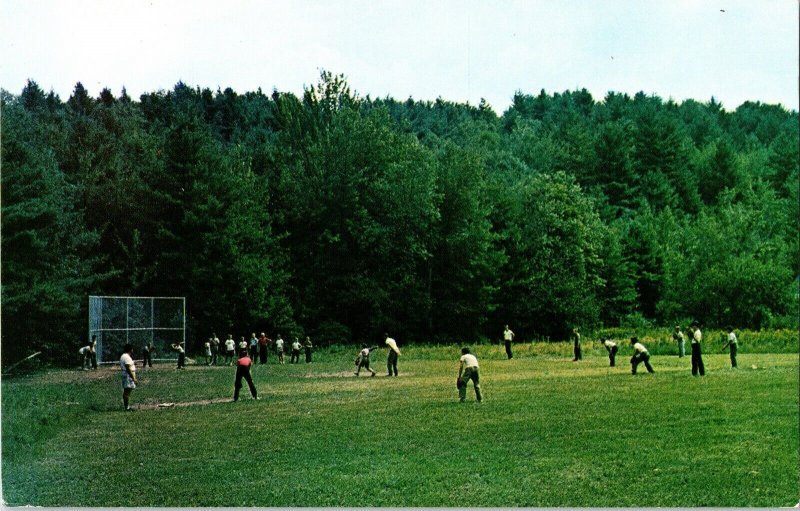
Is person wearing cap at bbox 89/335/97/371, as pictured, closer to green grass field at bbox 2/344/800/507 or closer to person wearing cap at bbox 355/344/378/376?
green grass field at bbox 2/344/800/507

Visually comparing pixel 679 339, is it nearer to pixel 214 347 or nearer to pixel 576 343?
pixel 576 343

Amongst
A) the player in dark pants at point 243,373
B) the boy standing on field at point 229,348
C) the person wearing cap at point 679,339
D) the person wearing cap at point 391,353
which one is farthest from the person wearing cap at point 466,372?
the person wearing cap at point 679,339

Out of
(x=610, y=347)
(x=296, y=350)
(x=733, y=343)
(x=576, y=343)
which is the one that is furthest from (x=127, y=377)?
(x=733, y=343)

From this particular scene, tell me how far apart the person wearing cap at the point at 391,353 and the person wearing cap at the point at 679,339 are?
28.3ft

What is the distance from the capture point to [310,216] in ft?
58.6

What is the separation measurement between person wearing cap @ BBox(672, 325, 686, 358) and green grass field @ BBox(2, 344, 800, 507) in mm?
3141

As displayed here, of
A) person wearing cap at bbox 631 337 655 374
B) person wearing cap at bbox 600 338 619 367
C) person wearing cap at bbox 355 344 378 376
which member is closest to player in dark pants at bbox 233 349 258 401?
person wearing cap at bbox 355 344 378 376

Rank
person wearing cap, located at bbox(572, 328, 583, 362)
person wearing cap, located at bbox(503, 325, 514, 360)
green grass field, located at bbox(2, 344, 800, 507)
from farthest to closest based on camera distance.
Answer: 1. person wearing cap, located at bbox(572, 328, 583, 362)
2. person wearing cap, located at bbox(503, 325, 514, 360)
3. green grass field, located at bbox(2, 344, 800, 507)

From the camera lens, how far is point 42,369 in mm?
15906

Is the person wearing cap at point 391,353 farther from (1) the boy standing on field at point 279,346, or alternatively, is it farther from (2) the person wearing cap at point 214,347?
(2) the person wearing cap at point 214,347

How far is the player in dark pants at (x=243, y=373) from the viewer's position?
16.5 m

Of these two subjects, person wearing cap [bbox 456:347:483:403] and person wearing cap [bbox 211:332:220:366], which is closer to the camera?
person wearing cap [bbox 456:347:483:403]

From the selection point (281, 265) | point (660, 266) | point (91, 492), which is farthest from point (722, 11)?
point (91, 492)

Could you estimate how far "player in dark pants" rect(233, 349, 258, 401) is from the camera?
16.5 m
